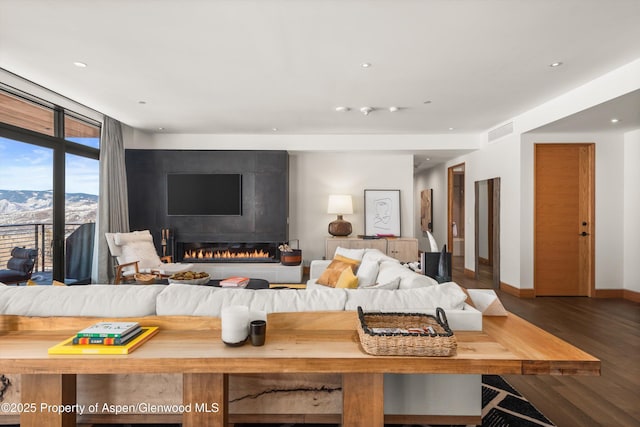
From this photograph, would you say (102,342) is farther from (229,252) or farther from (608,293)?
(608,293)

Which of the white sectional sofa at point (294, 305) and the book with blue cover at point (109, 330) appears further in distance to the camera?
the white sectional sofa at point (294, 305)

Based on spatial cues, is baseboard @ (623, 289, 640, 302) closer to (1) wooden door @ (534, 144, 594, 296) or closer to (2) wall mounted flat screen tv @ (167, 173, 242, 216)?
(1) wooden door @ (534, 144, 594, 296)

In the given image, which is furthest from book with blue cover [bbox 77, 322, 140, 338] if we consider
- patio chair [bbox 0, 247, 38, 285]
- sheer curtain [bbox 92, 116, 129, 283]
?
sheer curtain [bbox 92, 116, 129, 283]

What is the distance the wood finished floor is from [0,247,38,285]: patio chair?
4.71m

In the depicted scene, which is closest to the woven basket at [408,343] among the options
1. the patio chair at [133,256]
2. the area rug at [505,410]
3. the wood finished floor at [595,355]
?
the area rug at [505,410]

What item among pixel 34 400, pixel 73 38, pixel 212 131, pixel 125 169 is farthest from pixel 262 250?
pixel 34 400

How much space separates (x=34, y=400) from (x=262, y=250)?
15.3 ft

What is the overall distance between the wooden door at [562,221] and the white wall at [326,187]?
2114 millimetres

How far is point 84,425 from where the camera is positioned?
1.74 meters

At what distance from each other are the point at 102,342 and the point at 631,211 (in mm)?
6247

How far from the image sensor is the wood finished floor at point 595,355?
2.09 meters

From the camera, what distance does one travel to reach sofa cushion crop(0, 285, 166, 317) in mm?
1704

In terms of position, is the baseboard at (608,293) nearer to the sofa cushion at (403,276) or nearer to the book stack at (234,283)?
the sofa cushion at (403,276)

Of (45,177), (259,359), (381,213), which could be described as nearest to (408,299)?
(259,359)
